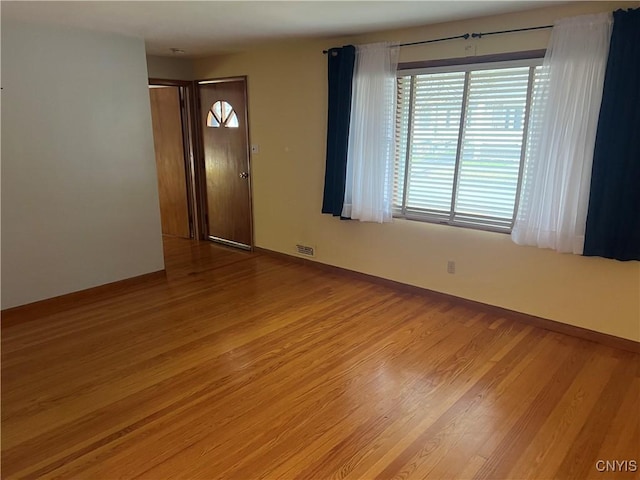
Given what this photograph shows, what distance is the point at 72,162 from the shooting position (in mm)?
3859

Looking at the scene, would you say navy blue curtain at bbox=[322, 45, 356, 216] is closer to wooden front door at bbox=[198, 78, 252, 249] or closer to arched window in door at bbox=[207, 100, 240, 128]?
wooden front door at bbox=[198, 78, 252, 249]

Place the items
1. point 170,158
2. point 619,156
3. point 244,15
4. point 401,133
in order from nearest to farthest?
point 619,156 → point 244,15 → point 401,133 → point 170,158

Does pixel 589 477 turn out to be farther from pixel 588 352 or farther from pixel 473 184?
pixel 473 184

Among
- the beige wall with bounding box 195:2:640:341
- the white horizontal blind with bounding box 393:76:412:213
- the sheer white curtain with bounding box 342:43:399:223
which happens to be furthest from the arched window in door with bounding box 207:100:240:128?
the white horizontal blind with bounding box 393:76:412:213

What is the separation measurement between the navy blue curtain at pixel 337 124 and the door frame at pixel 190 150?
225 centimetres

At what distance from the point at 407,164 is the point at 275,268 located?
1.88 metres

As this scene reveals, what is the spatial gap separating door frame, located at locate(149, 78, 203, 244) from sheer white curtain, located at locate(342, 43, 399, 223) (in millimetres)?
2554

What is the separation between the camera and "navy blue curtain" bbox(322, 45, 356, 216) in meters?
4.11

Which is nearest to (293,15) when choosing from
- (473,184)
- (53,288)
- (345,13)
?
(345,13)

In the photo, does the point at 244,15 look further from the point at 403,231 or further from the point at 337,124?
the point at 403,231

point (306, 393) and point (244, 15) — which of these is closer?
point (306, 393)

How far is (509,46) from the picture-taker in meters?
3.29

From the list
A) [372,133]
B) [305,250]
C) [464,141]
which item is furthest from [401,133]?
[305,250]

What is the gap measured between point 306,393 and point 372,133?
2.40 metres
